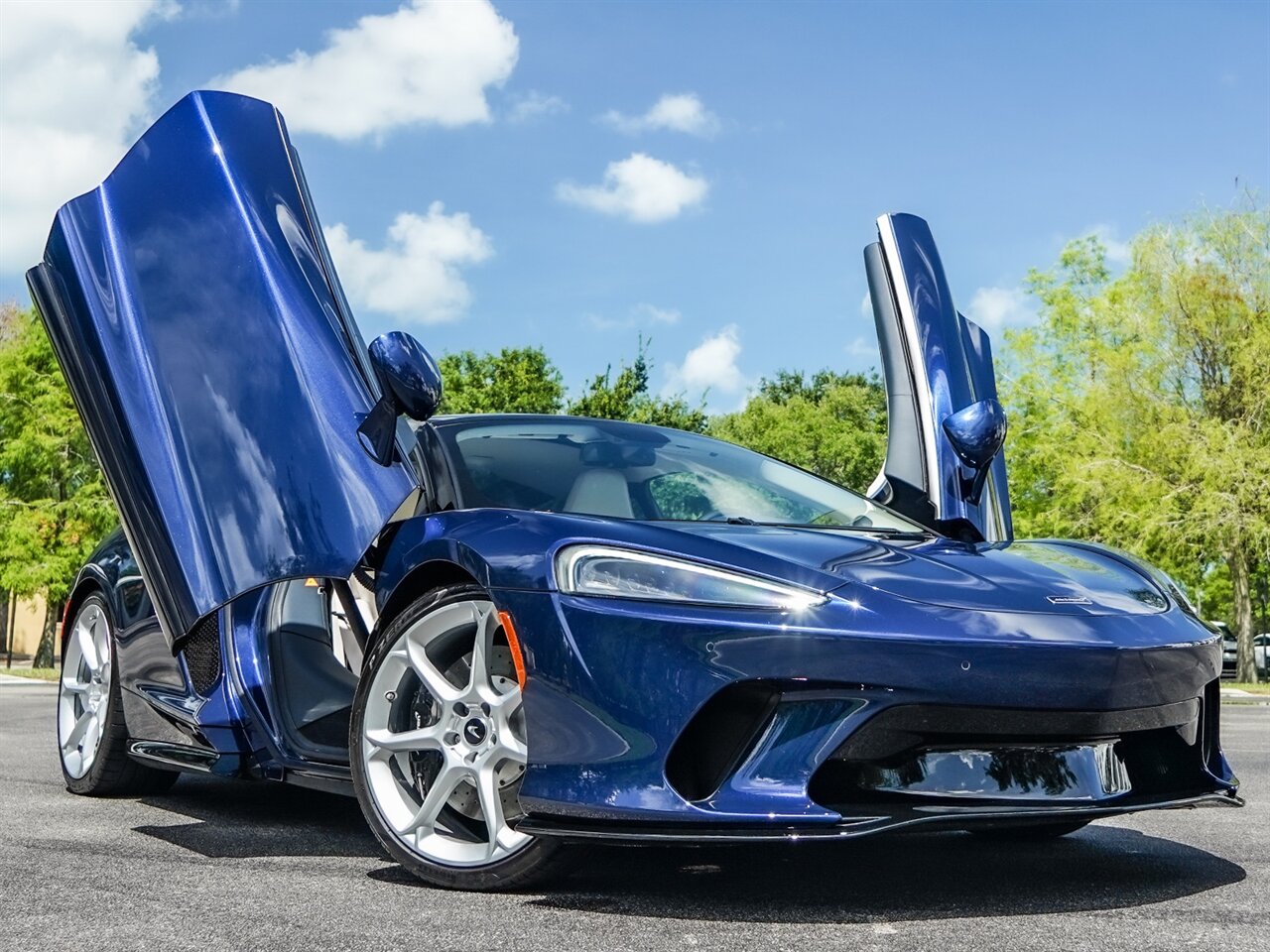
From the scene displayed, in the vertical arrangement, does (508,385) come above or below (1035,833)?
above

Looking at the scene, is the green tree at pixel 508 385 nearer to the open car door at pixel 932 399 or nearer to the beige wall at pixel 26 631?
the open car door at pixel 932 399

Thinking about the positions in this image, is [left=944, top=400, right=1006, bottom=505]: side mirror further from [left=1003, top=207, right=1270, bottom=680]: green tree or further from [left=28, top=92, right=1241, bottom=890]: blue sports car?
[left=1003, top=207, right=1270, bottom=680]: green tree

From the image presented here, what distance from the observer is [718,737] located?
3.10 m

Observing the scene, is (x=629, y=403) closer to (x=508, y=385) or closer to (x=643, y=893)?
(x=508, y=385)

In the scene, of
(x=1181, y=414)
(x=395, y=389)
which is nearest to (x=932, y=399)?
(x=395, y=389)

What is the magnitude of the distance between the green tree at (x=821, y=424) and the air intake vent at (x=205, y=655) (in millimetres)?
42749

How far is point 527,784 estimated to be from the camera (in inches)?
125

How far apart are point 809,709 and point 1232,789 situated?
1258mm

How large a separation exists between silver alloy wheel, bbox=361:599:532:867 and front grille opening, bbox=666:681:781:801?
0.41 metres

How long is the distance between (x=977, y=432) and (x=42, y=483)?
28.8 metres

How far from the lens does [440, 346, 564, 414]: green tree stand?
32656 mm

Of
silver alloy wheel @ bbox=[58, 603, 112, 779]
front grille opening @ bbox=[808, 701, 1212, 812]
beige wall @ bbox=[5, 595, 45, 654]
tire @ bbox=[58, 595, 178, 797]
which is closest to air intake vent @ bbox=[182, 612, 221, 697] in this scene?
tire @ bbox=[58, 595, 178, 797]

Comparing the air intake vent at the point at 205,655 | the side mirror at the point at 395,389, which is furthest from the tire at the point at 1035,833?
the air intake vent at the point at 205,655

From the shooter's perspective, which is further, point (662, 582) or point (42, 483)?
point (42, 483)
